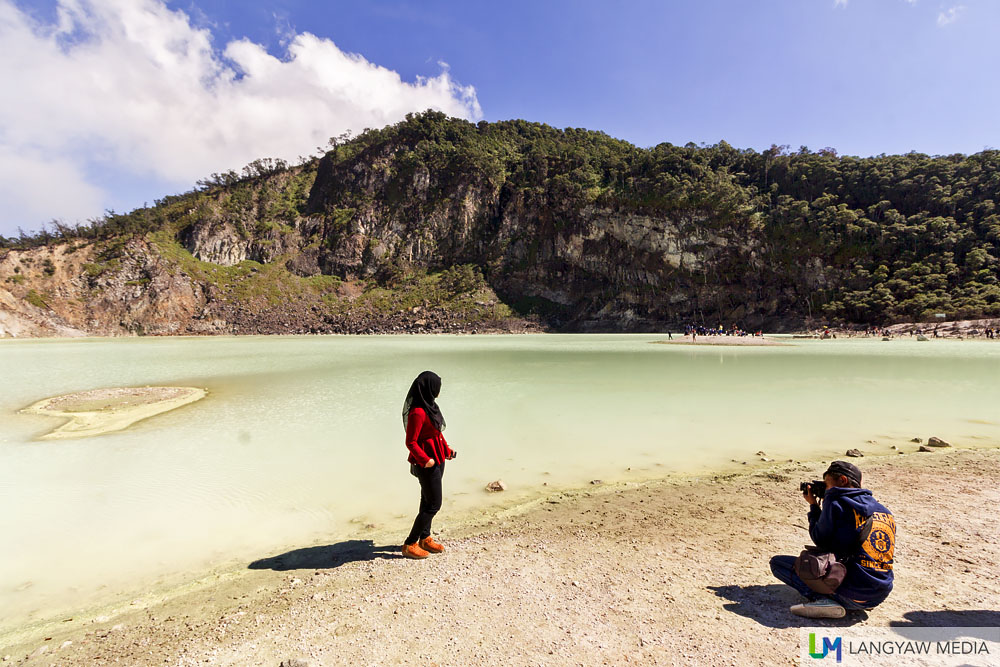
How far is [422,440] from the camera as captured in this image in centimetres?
470

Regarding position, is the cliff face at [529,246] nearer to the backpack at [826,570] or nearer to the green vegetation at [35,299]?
the green vegetation at [35,299]

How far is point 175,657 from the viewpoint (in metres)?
3.18

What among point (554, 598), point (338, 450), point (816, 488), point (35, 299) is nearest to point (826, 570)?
point (816, 488)

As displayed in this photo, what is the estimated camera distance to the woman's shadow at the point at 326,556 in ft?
15.5

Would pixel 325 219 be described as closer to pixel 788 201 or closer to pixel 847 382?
pixel 788 201

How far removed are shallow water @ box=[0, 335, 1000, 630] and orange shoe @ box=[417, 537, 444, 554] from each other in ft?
3.49

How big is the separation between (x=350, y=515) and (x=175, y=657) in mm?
2990

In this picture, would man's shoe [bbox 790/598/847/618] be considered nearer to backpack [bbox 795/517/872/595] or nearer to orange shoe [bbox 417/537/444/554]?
backpack [bbox 795/517/872/595]

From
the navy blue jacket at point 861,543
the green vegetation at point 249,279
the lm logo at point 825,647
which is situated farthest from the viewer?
the green vegetation at point 249,279

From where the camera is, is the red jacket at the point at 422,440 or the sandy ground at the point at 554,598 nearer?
the sandy ground at the point at 554,598

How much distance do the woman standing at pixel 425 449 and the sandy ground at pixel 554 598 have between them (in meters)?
0.24

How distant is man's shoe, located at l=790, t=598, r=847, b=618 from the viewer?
3.29 meters

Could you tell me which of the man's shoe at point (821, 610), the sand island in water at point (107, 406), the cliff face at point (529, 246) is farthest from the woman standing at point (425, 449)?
the cliff face at point (529, 246)

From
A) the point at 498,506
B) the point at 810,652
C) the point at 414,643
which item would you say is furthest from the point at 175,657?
the point at 810,652
